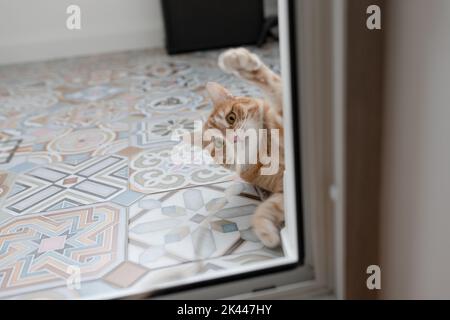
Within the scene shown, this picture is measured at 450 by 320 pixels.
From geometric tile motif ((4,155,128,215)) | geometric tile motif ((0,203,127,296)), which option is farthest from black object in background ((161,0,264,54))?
geometric tile motif ((0,203,127,296))

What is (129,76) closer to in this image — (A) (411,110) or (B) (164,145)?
(B) (164,145)

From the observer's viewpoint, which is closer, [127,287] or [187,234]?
[127,287]

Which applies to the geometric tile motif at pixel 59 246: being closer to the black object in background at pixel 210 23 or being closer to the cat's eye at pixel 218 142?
the cat's eye at pixel 218 142

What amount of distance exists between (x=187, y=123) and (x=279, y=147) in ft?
2.15

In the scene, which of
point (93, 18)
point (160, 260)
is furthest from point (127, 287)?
point (93, 18)

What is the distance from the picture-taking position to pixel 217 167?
4.41 feet

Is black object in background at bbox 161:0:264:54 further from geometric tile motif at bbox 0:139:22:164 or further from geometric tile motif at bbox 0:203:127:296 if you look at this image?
geometric tile motif at bbox 0:203:127:296

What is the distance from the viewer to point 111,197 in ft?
4.19

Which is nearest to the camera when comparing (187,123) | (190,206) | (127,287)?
(127,287)

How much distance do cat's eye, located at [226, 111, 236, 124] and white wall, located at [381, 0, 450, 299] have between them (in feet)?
1.89

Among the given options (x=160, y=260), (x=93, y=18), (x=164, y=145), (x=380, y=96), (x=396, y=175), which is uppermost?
(x=93, y=18)

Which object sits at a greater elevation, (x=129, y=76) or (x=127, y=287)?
(x=129, y=76)

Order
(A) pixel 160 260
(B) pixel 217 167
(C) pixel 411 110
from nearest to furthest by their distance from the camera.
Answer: (C) pixel 411 110
(A) pixel 160 260
(B) pixel 217 167

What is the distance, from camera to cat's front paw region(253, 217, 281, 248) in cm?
98
